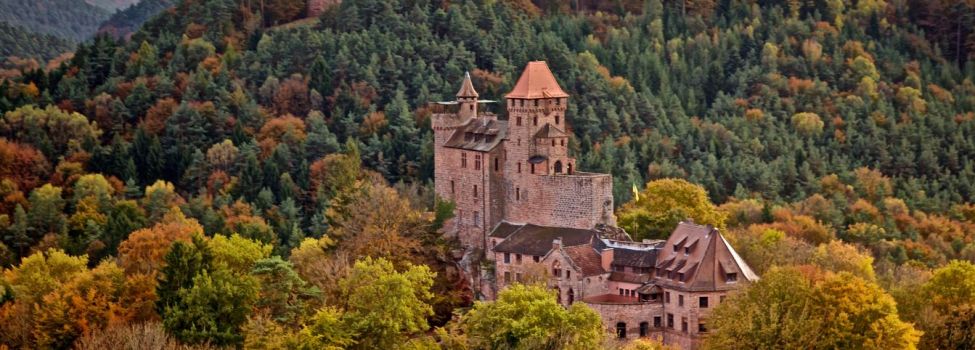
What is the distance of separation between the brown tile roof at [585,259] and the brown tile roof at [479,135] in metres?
12.1

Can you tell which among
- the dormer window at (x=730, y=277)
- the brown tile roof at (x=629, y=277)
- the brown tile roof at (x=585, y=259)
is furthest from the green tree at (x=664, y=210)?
the dormer window at (x=730, y=277)

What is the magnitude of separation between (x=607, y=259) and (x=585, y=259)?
4.31ft

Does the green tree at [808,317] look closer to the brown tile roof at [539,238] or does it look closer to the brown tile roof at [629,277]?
the brown tile roof at [629,277]

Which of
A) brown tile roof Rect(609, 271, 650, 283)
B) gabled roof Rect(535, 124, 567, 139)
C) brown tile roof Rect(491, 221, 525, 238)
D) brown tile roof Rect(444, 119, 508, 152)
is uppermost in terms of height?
gabled roof Rect(535, 124, 567, 139)

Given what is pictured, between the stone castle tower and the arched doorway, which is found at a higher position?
the stone castle tower

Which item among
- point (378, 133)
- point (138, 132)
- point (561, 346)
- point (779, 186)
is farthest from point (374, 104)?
point (561, 346)

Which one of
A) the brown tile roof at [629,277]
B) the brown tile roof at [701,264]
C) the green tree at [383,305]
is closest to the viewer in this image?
the green tree at [383,305]

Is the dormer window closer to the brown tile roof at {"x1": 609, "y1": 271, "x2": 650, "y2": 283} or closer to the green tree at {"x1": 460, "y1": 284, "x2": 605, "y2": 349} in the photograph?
the brown tile roof at {"x1": 609, "y1": 271, "x2": 650, "y2": 283}

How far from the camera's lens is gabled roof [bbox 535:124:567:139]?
11150cm

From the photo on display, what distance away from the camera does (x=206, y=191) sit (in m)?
156

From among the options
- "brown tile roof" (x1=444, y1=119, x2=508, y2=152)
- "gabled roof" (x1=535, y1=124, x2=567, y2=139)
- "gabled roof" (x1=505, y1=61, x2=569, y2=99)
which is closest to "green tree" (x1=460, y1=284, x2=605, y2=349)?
"gabled roof" (x1=535, y1=124, x2=567, y2=139)

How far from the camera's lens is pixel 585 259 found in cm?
10462

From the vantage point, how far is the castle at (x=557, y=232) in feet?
334

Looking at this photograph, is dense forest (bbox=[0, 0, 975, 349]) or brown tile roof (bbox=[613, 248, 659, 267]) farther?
brown tile roof (bbox=[613, 248, 659, 267])
